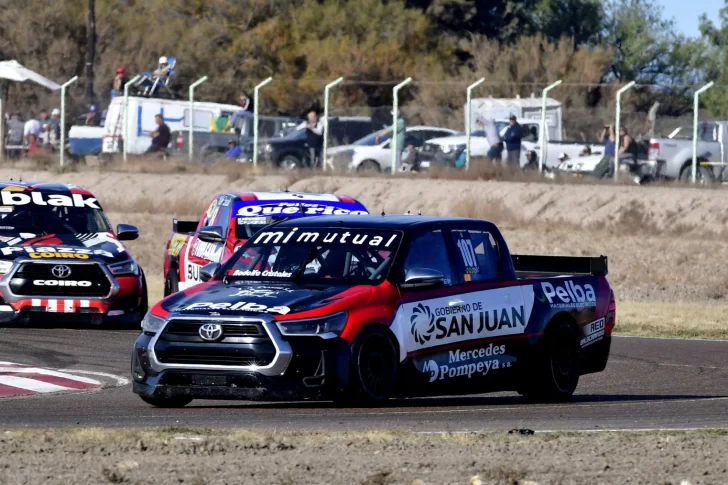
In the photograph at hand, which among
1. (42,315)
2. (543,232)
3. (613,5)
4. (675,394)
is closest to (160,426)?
(675,394)

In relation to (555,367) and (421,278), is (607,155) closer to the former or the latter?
(555,367)

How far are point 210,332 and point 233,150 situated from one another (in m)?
28.3

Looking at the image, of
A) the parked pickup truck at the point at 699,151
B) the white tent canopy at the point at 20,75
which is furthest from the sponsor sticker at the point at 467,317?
the white tent canopy at the point at 20,75

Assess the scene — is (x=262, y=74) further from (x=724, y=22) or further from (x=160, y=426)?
(x=160, y=426)

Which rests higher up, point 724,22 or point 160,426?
point 724,22

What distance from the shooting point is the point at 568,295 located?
1343 cm

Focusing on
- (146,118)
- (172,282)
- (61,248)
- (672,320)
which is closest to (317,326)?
(61,248)

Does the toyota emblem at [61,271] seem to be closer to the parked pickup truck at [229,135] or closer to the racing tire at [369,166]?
the racing tire at [369,166]

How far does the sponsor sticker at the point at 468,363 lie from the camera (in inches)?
479

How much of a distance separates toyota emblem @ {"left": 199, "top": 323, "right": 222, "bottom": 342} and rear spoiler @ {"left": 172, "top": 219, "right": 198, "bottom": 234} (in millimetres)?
9658

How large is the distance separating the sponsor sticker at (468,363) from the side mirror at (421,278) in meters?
0.59

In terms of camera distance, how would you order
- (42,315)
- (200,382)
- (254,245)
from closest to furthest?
(200,382) < (254,245) < (42,315)

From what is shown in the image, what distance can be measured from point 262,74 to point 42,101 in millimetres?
15440

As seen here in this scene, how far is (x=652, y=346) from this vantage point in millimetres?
19172
